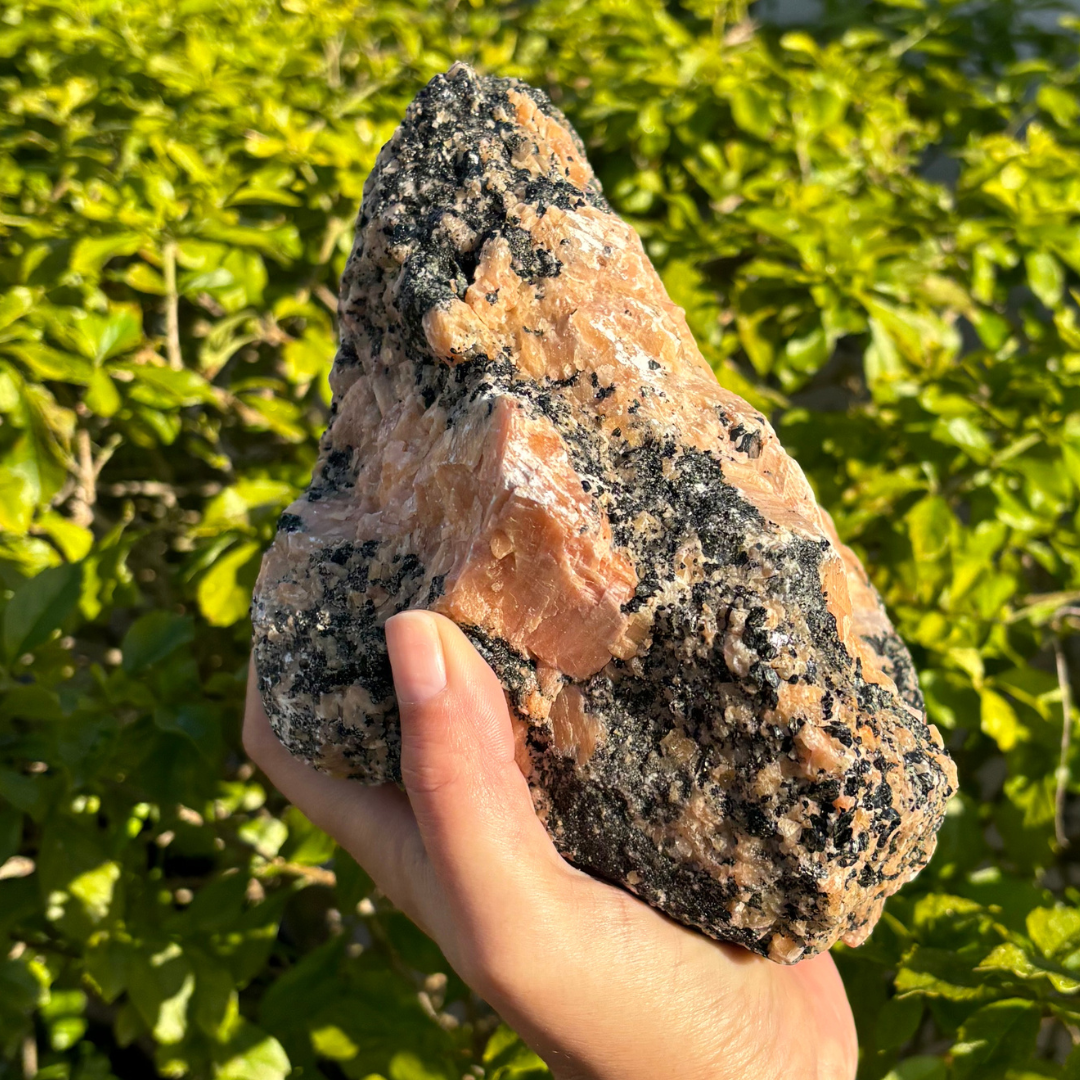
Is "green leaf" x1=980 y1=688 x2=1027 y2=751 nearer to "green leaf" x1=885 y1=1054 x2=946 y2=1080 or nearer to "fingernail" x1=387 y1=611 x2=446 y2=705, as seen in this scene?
"green leaf" x1=885 y1=1054 x2=946 y2=1080

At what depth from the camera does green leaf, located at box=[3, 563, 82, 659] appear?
1474mm

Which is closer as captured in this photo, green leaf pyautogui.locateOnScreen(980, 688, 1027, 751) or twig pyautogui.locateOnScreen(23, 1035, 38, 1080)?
green leaf pyautogui.locateOnScreen(980, 688, 1027, 751)

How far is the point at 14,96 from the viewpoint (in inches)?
90.3

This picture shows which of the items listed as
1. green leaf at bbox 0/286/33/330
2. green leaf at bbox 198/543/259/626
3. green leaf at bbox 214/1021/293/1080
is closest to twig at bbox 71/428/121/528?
green leaf at bbox 0/286/33/330

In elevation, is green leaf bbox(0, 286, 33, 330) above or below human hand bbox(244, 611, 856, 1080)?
above

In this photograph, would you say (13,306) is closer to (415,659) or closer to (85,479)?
(85,479)

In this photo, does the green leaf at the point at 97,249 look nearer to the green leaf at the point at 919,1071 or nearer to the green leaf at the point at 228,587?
the green leaf at the point at 228,587

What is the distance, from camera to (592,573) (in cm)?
104

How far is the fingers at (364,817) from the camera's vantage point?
117 centimetres

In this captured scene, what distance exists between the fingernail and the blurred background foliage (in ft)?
2.31

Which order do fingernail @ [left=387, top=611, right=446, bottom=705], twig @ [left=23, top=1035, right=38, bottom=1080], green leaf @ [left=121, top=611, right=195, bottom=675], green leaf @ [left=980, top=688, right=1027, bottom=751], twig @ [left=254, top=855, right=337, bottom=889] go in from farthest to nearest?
1. twig @ [left=23, top=1035, right=38, bottom=1080]
2. twig @ [left=254, top=855, right=337, bottom=889]
3. green leaf @ [left=980, top=688, right=1027, bottom=751]
4. green leaf @ [left=121, top=611, right=195, bottom=675]
5. fingernail @ [left=387, top=611, right=446, bottom=705]

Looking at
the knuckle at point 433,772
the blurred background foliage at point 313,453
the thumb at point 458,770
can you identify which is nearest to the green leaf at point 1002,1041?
the blurred background foliage at point 313,453

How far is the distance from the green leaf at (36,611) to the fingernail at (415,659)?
0.82 m

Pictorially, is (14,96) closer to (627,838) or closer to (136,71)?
(136,71)
